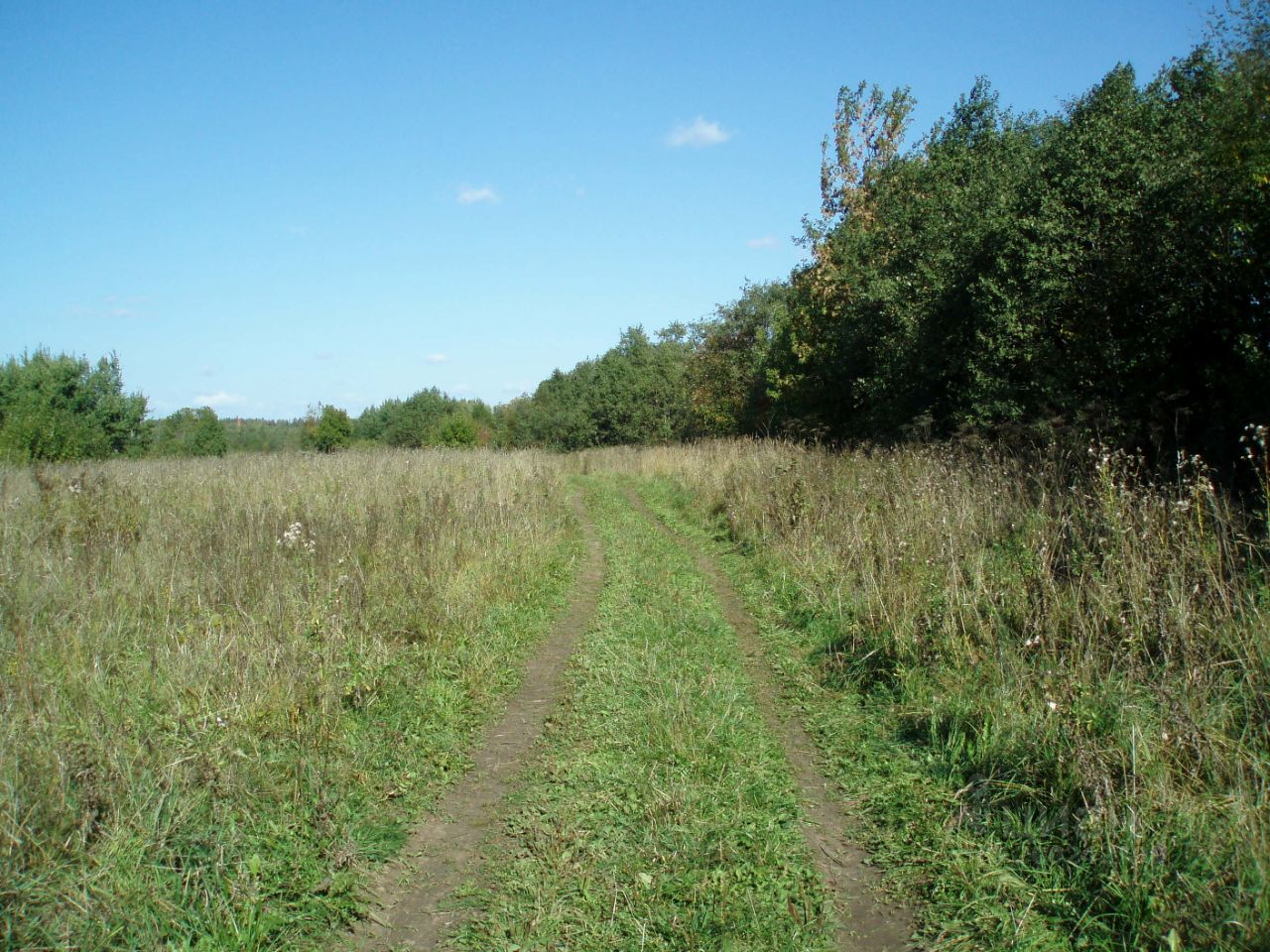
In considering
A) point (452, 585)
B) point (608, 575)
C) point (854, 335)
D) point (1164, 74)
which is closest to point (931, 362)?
point (854, 335)

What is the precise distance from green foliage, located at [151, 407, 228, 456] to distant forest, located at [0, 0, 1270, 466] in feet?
57.7

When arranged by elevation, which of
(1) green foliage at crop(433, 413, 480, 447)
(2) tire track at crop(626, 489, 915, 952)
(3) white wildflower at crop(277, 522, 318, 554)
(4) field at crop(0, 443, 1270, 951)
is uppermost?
(1) green foliage at crop(433, 413, 480, 447)

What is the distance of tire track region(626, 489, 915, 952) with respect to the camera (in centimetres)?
326

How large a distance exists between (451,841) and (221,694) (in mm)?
1955

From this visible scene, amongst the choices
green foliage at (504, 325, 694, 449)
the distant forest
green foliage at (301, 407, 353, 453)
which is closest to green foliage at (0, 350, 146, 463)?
the distant forest

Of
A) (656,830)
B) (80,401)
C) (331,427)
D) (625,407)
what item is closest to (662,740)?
(656,830)

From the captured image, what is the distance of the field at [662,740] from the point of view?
3252 mm

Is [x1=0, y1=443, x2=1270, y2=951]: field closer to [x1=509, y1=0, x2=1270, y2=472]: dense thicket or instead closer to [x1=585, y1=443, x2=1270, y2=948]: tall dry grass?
[x1=585, y1=443, x2=1270, y2=948]: tall dry grass

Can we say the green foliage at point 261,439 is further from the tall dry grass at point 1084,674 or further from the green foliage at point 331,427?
the tall dry grass at point 1084,674

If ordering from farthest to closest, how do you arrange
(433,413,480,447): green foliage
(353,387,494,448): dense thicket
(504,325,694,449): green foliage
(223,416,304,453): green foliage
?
1. (353,387,494,448): dense thicket
2. (433,413,480,447): green foliage
3. (504,325,694,449): green foliage
4. (223,416,304,453): green foliage

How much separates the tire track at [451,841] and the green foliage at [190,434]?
34010 millimetres

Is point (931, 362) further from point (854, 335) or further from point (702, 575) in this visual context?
point (702, 575)

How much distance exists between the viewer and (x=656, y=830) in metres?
3.94

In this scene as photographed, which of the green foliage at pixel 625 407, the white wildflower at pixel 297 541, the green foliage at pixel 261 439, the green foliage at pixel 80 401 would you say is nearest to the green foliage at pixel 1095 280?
the white wildflower at pixel 297 541
